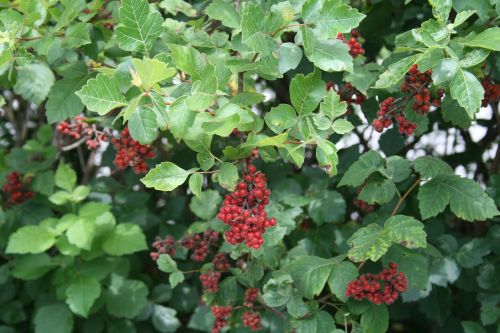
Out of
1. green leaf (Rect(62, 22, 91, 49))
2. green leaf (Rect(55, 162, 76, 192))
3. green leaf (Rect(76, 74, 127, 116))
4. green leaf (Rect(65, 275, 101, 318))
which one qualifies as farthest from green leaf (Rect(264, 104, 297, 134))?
green leaf (Rect(55, 162, 76, 192))

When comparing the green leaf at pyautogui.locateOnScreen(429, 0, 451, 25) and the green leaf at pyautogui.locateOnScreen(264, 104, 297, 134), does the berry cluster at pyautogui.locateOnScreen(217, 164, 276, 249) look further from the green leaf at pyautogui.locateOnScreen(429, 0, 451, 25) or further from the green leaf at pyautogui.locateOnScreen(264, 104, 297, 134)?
the green leaf at pyautogui.locateOnScreen(429, 0, 451, 25)

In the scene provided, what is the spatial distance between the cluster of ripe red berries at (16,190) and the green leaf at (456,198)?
4.94 ft

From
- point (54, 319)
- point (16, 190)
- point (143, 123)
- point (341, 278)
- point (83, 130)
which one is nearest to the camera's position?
point (143, 123)

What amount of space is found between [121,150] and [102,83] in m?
0.50

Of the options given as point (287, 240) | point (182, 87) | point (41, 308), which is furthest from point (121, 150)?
point (41, 308)

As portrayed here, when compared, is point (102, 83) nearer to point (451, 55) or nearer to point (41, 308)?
point (451, 55)

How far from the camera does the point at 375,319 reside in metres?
1.66

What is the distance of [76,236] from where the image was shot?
205 cm

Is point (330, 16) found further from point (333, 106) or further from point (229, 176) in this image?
point (229, 176)

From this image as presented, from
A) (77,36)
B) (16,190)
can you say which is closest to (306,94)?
(77,36)

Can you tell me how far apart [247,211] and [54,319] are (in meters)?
1.23

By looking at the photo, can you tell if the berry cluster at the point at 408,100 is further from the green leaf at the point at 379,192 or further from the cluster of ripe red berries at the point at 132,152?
the cluster of ripe red berries at the point at 132,152

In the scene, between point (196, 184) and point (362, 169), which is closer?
point (196, 184)

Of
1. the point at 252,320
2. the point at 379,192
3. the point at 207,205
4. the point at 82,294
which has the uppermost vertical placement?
the point at 379,192
